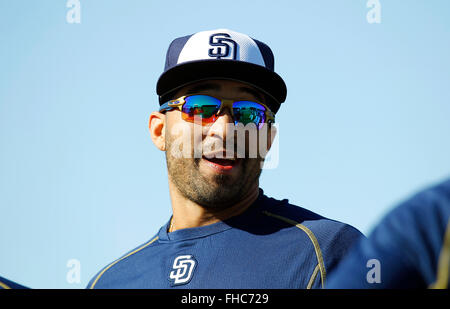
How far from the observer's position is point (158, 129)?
4.55 meters

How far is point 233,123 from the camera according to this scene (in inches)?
157

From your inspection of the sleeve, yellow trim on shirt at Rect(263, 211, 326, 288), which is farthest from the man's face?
the sleeve

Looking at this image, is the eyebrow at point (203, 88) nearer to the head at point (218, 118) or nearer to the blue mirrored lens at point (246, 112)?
the head at point (218, 118)

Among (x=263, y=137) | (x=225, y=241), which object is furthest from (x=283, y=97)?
(x=225, y=241)

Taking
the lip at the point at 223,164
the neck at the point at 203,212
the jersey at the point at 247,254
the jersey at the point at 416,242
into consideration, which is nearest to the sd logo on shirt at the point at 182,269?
the jersey at the point at 247,254

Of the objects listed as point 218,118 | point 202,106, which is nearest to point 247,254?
point 218,118

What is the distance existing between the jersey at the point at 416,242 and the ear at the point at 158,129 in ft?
10.4

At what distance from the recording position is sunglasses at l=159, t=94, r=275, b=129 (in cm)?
401

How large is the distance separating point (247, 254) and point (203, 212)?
535 millimetres

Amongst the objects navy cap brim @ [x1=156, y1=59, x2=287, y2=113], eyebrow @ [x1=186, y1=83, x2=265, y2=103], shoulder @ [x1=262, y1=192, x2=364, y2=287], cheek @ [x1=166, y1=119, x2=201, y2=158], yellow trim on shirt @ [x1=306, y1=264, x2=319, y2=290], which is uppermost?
navy cap brim @ [x1=156, y1=59, x2=287, y2=113]

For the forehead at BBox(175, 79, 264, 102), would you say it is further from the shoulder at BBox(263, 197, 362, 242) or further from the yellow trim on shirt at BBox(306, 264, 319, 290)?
the yellow trim on shirt at BBox(306, 264, 319, 290)

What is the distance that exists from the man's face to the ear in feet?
1.11
